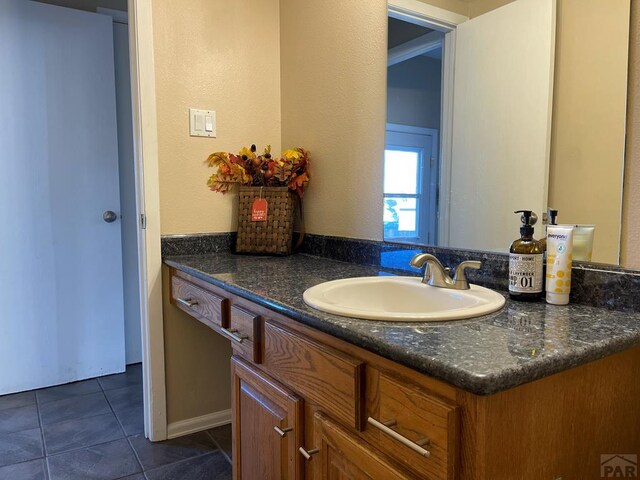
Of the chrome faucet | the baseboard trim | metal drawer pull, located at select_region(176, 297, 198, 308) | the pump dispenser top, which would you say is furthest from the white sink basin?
the baseboard trim

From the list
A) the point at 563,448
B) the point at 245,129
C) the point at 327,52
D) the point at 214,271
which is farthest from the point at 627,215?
the point at 245,129

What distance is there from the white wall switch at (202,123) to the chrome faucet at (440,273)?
45.7 inches

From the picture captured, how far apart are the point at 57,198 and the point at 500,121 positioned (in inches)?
87.0

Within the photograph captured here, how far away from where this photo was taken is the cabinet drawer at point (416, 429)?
0.61 meters

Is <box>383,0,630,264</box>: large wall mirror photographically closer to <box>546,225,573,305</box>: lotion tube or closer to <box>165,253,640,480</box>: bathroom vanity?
<box>546,225,573,305</box>: lotion tube

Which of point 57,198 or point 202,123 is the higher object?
point 202,123

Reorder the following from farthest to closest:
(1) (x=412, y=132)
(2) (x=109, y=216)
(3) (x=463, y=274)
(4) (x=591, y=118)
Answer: (2) (x=109, y=216)
(1) (x=412, y=132)
(3) (x=463, y=274)
(4) (x=591, y=118)

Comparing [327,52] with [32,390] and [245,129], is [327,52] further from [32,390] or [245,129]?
[32,390]

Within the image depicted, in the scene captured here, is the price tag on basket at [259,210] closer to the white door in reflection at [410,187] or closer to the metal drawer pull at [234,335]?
the white door in reflection at [410,187]

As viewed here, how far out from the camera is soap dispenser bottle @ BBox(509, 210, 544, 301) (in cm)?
96

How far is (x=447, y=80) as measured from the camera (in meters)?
1.28

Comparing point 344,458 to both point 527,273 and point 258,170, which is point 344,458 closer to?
point 527,273

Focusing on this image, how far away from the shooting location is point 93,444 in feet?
5.97

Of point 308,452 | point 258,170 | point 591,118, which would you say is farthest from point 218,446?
point 591,118
